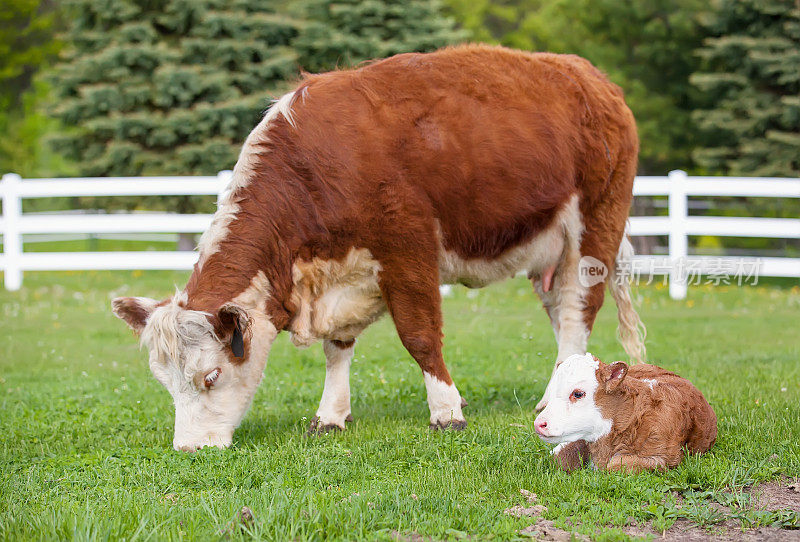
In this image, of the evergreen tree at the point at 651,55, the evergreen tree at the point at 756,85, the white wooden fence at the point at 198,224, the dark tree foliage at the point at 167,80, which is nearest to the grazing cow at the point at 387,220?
the white wooden fence at the point at 198,224

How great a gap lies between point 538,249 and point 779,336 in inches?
193

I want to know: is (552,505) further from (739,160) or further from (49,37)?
(49,37)

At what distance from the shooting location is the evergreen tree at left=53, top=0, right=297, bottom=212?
1761cm

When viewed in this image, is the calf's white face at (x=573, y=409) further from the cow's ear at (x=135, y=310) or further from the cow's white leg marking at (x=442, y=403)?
the cow's ear at (x=135, y=310)

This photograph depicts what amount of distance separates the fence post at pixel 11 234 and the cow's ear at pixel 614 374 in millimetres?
11289

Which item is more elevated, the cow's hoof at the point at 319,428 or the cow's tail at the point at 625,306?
the cow's tail at the point at 625,306

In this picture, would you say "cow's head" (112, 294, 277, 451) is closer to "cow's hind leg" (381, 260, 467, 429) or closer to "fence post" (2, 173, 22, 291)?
"cow's hind leg" (381, 260, 467, 429)

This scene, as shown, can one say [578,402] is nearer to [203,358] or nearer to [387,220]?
[387,220]

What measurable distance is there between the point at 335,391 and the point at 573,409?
2.12 meters

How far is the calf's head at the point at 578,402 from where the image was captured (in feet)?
14.4

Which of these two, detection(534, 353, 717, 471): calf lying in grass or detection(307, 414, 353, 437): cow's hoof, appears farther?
detection(307, 414, 353, 437): cow's hoof

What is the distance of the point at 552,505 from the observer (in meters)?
4.04

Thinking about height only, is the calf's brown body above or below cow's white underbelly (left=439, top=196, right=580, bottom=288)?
below

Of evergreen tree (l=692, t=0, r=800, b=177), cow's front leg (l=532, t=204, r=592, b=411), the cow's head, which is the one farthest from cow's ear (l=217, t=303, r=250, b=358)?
evergreen tree (l=692, t=0, r=800, b=177)
